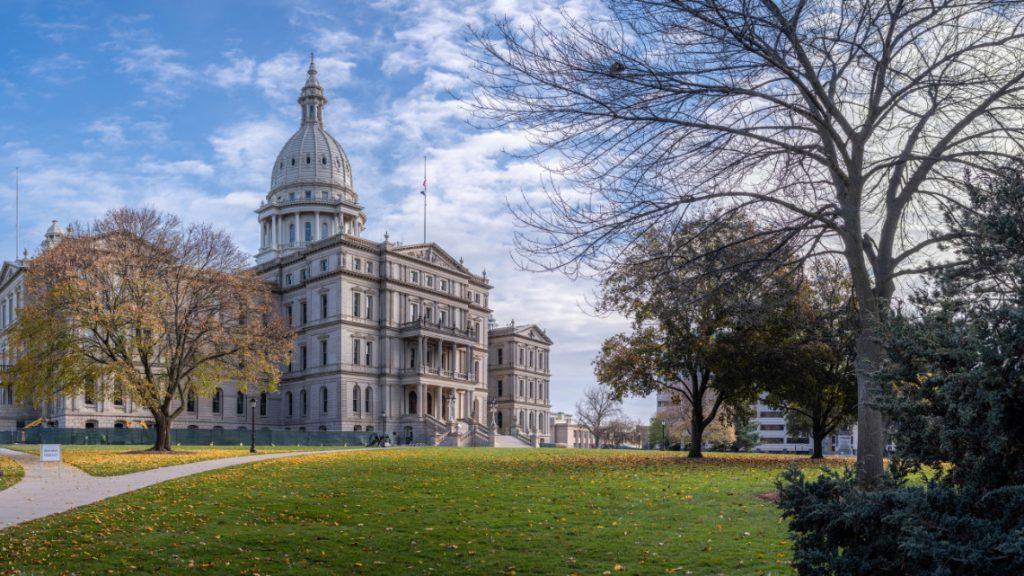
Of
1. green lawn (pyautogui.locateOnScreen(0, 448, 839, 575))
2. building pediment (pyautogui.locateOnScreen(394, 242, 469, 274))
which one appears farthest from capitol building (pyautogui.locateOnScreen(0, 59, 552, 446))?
green lawn (pyautogui.locateOnScreen(0, 448, 839, 575))

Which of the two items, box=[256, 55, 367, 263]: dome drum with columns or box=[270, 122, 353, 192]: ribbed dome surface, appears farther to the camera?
box=[270, 122, 353, 192]: ribbed dome surface

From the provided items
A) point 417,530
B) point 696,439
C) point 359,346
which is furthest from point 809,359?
point 359,346

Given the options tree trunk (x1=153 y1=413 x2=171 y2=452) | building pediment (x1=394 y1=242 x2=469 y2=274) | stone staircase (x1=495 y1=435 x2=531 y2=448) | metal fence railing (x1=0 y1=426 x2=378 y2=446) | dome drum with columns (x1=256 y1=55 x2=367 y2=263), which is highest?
dome drum with columns (x1=256 y1=55 x2=367 y2=263)

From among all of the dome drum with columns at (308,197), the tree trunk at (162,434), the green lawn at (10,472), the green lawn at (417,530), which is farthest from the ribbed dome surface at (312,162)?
the green lawn at (417,530)

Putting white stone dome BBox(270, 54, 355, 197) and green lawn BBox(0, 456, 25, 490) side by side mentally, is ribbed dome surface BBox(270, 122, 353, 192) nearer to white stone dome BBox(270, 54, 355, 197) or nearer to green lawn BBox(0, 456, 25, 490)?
white stone dome BBox(270, 54, 355, 197)

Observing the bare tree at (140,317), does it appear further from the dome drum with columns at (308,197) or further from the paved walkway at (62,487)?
the dome drum with columns at (308,197)

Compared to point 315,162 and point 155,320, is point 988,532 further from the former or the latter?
point 315,162

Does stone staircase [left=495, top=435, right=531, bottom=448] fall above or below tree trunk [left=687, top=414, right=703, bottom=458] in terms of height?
below

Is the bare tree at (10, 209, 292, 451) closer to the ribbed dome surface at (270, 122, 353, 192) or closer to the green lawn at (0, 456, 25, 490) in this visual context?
the green lawn at (0, 456, 25, 490)

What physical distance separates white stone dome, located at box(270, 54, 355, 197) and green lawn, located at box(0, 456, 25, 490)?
72692 millimetres

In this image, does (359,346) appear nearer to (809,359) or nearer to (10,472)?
(809,359)

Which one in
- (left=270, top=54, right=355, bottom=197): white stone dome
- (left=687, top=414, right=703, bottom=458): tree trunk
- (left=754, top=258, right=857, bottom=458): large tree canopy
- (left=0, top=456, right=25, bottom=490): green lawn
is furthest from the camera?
(left=270, top=54, right=355, bottom=197): white stone dome

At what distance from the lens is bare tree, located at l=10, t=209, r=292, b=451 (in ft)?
137

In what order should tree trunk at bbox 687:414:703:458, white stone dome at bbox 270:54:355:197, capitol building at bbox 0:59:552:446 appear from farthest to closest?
white stone dome at bbox 270:54:355:197
capitol building at bbox 0:59:552:446
tree trunk at bbox 687:414:703:458
